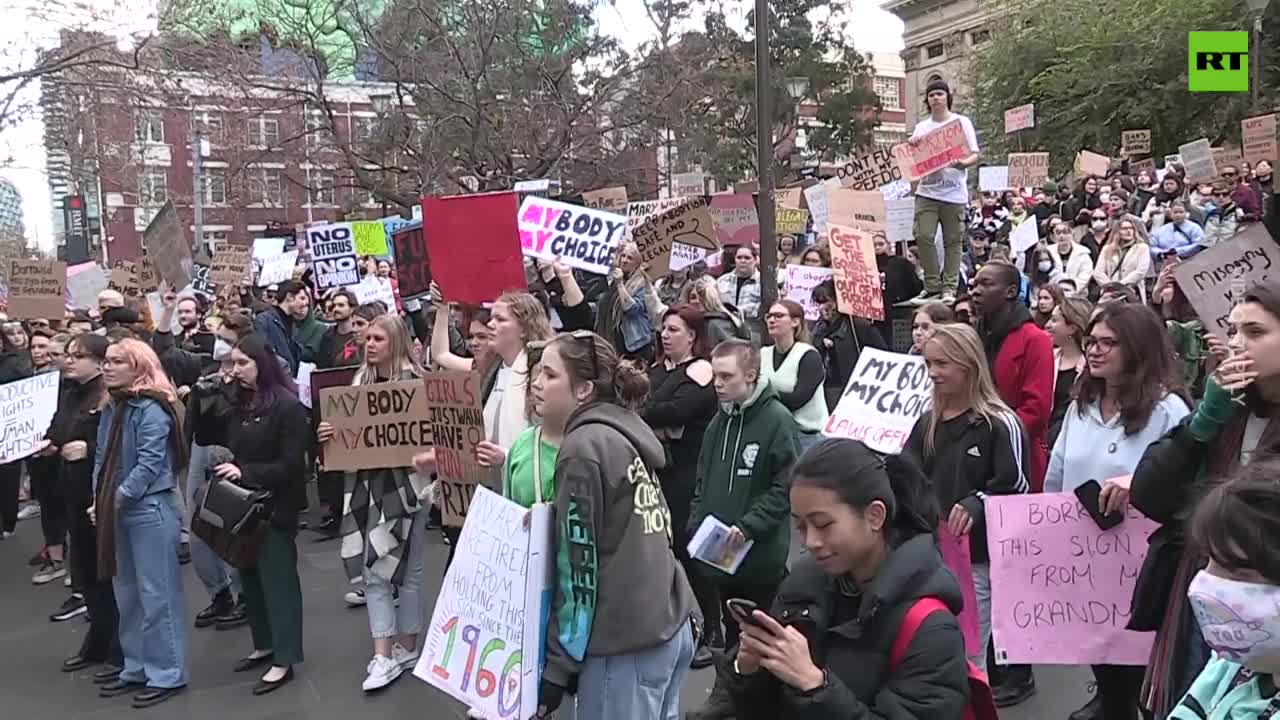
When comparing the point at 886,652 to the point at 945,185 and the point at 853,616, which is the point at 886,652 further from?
the point at 945,185

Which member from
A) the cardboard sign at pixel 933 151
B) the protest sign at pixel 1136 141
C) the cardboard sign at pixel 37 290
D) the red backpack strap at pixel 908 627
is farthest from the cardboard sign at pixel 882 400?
the protest sign at pixel 1136 141

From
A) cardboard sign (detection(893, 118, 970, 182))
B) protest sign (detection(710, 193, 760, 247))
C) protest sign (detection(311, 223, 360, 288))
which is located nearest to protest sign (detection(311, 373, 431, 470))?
cardboard sign (detection(893, 118, 970, 182))

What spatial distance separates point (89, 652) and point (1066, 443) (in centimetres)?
538

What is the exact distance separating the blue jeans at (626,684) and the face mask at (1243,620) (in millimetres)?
1821

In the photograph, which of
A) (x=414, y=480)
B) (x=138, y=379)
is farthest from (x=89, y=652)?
(x=414, y=480)

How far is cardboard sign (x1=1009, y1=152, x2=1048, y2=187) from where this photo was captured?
22.4 metres

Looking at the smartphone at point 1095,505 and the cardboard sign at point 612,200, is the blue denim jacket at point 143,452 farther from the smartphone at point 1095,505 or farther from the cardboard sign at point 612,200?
the cardboard sign at point 612,200

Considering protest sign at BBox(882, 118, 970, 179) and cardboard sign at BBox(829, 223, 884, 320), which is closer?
cardboard sign at BBox(829, 223, 884, 320)

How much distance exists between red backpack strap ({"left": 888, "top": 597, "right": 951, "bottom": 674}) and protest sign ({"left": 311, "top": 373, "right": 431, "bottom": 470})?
12.3 ft

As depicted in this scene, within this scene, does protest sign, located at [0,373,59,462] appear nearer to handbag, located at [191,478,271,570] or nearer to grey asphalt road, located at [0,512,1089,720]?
grey asphalt road, located at [0,512,1089,720]

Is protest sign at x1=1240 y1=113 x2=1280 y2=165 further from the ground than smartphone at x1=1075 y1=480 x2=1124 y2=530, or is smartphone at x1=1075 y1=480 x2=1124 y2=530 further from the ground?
protest sign at x1=1240 y1=113 x2=1280 y2=165

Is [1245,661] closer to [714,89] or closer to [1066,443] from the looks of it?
[1066,443]

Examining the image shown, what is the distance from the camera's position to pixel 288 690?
5.77m

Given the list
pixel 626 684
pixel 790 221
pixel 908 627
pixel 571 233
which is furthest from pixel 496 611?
pixel 790 221
